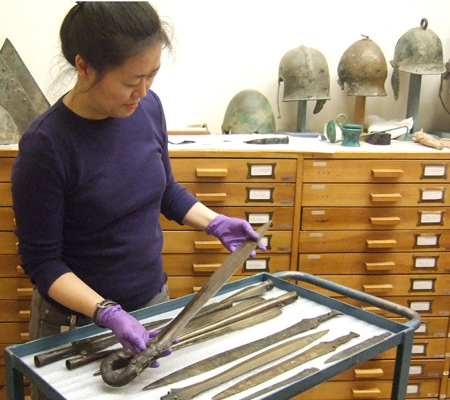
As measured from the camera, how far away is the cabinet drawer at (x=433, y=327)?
253 cm

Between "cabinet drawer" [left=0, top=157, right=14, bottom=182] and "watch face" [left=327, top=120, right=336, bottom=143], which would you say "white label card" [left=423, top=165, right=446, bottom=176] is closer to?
"watch face" [left=327, top=120, right=336, bottom=143]

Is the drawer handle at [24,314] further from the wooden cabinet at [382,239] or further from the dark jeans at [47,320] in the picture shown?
the wooden cabinet at [382,239]

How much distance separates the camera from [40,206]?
1.14 m

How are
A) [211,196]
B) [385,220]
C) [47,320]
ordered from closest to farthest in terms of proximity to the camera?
[47,320] → [211,196] → [385,220]

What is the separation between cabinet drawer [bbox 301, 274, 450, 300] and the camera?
2.44 metres

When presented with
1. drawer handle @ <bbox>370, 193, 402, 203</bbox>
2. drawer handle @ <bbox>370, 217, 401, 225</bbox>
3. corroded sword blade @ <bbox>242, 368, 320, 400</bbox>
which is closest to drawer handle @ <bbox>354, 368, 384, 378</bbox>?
drawer handle @ <bbox>370, 217, 401, 225</bbox>

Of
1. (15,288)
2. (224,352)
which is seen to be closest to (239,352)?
(224,352)

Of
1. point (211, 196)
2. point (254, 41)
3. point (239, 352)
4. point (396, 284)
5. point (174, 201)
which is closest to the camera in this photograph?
point (239, 352)

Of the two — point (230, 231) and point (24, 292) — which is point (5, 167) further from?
point (230, 231)

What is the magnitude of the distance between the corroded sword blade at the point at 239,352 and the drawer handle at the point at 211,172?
3.22 feet

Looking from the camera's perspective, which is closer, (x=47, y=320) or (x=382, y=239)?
(x=47, y=320)

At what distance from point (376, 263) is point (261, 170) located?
27.2 inches

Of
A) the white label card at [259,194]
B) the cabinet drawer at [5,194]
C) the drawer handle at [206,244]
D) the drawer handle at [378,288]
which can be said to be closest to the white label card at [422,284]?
the drawer handle at [378,288]

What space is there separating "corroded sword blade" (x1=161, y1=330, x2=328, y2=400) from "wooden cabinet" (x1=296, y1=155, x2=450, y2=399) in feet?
3.64
